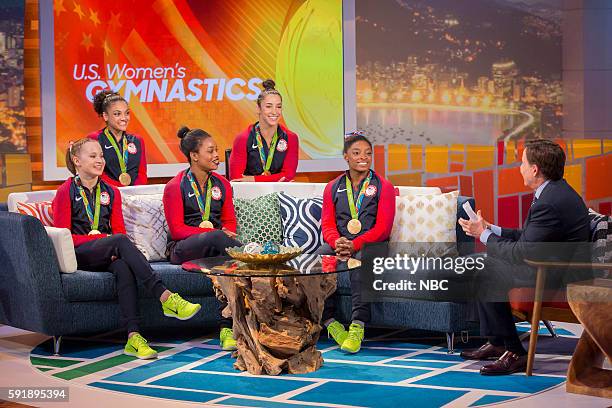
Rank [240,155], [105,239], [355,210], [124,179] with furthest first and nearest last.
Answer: [240,155], [124,179], [355,210], [105,239]

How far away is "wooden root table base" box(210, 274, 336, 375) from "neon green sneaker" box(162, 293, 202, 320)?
14.6 inches

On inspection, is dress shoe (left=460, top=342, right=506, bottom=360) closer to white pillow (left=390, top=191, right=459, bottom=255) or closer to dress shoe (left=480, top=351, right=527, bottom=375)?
dress shoe (left=480, top=351, right=527, bottom=375)

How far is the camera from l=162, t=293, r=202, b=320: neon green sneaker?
5.77 meters

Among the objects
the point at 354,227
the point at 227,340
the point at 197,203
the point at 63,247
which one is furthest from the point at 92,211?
the point at 354,227

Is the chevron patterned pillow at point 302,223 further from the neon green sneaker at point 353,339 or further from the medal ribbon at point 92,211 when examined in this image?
the medal ribbon at point 92,211

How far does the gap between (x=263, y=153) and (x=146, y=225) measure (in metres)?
1.12

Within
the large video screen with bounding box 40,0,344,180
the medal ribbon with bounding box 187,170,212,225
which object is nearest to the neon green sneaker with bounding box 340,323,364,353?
the medal ribbon with bounding box 187,170,212,225

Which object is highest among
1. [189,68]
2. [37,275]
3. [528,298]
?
[189,68]

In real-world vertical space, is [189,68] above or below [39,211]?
above

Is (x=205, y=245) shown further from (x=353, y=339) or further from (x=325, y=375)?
(x=325, y=375)

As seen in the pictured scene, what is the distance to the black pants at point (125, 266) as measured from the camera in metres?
5.84

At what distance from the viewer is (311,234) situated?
6.55 meters

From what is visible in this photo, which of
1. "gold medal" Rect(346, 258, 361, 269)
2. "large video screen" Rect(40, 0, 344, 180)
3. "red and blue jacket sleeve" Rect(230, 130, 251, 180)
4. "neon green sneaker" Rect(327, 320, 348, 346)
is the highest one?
"large video screen" Rect(40, 0, 344, 180)

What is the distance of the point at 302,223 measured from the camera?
6566 millimetres
